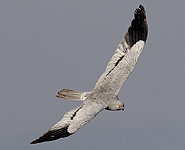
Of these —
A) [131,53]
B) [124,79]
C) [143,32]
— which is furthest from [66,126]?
[143,32]

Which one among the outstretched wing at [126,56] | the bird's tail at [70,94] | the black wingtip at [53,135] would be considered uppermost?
the outstretched wing at [126,56]

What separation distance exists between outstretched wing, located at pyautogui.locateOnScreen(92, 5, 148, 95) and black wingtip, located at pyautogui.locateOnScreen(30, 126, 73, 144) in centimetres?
379

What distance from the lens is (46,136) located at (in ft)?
54.4

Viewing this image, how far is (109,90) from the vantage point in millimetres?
19688

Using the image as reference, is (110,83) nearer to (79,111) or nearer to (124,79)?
(124,79)

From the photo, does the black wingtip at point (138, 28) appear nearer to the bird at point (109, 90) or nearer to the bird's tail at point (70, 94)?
the bird at point (109, 90)

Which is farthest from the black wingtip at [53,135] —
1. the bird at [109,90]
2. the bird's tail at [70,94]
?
the bird's tail at [70,94]

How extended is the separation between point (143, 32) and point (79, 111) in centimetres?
625

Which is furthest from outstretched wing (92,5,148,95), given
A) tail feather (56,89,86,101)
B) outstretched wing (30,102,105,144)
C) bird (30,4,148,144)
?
outstretched wing (30,102,105,144)

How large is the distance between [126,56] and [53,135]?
6402 millimetres

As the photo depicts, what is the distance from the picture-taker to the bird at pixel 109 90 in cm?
1697

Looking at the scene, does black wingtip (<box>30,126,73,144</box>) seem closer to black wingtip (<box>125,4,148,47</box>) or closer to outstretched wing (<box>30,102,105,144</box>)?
outstretched wing (<box>30,102,105,144</box>)

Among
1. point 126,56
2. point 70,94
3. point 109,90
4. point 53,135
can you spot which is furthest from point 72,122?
point 126,56

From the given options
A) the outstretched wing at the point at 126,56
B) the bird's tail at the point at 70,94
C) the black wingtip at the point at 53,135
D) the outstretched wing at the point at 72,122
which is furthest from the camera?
the bird's tail at the point at 70,94
